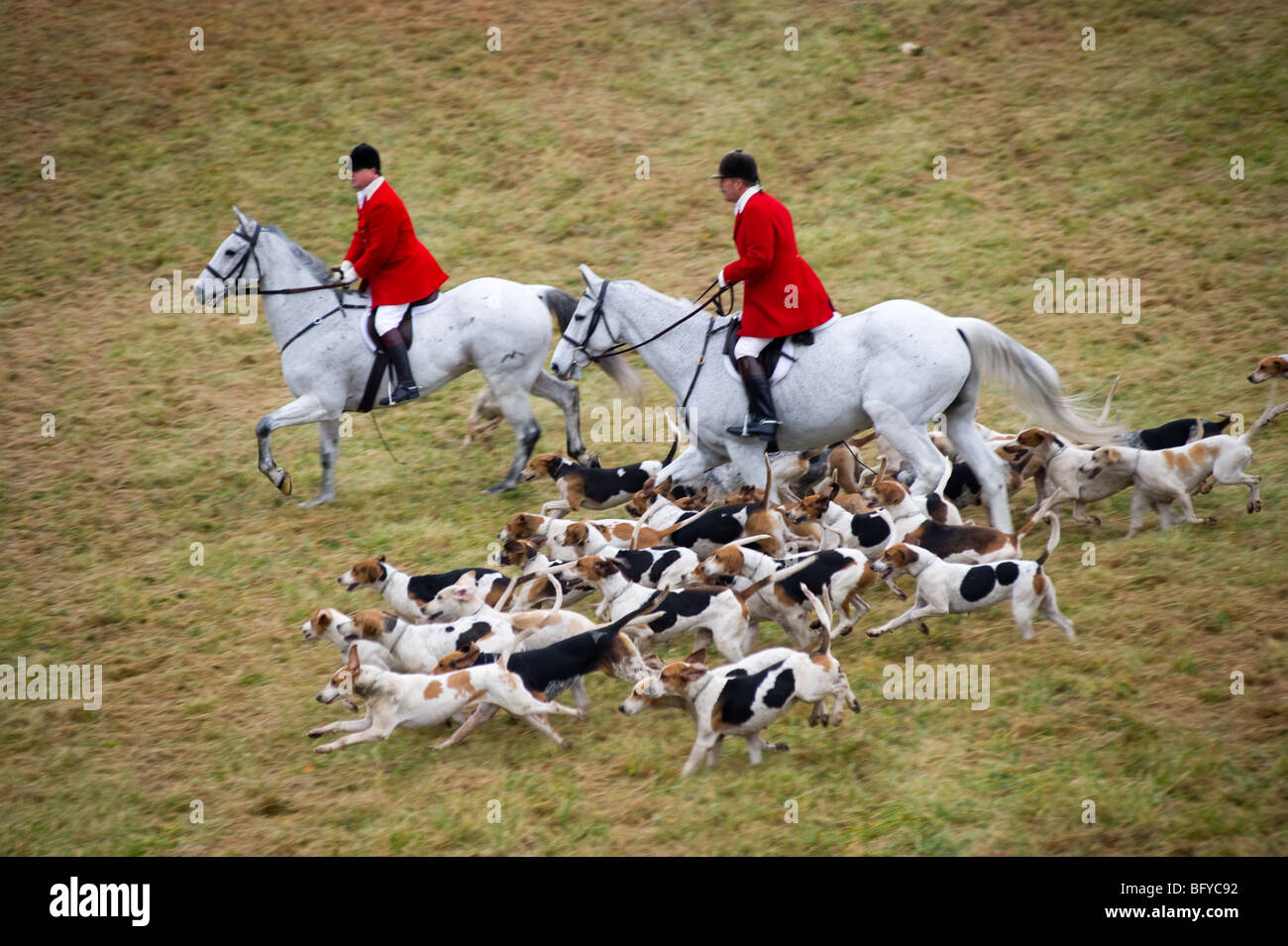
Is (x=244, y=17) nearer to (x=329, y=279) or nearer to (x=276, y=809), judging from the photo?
(x=329, y=279)

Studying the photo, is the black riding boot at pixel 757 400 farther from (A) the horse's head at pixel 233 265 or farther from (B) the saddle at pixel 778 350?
(A) the horse's head at pixel 233 265

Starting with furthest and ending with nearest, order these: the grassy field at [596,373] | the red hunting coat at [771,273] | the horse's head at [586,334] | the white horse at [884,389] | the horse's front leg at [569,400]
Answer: the horse's front leg at [569,400], the horse's head at [586,334], the red hunting coat at [771,273], the white horse at [884,389], the grassy field at [596,373]

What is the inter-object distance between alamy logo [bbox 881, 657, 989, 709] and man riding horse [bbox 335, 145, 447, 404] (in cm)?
427

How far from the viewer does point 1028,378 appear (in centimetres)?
746

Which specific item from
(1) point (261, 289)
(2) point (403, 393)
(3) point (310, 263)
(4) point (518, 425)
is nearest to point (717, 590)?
(4) point (518, 425)

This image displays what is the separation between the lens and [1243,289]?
444 inches

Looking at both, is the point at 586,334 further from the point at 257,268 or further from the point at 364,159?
the point at 257,268

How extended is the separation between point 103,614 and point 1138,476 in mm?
6272

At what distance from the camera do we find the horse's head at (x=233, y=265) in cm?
911

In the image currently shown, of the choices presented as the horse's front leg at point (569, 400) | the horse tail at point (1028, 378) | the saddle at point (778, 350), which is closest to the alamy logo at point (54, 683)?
the horse's front leg at point (569, 400)

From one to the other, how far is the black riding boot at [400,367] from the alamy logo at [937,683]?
165 inches

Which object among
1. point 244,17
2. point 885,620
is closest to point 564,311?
point 885,620

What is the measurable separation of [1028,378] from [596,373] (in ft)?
16.5

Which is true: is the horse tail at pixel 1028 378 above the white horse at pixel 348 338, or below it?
below
